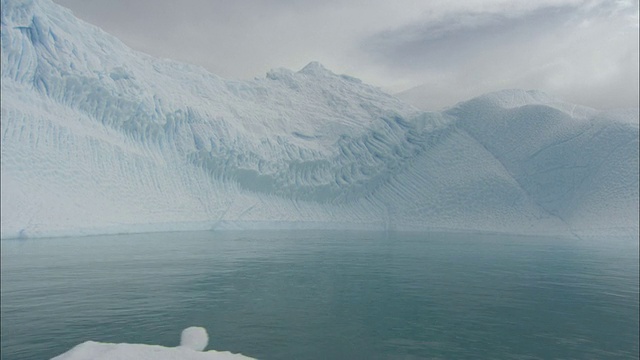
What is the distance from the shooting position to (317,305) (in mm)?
7523

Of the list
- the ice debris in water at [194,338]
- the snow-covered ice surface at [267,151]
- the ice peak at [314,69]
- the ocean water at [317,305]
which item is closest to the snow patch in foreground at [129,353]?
the ice debris in water at [194,338]

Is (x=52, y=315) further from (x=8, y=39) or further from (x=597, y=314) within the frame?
(x=8, y=39)

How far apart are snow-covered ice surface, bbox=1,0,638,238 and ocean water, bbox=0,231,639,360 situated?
6.37 metres

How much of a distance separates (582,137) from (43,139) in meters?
31.3

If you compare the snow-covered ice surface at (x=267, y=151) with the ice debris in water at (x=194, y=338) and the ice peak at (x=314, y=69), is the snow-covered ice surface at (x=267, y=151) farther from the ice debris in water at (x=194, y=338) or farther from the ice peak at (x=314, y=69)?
the ice debris in water at (x=194, y=338)

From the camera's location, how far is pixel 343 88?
38344 mm

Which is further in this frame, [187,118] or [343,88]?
[343,88]

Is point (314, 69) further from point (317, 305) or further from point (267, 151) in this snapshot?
point (317, 305)

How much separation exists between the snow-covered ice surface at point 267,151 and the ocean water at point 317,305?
637cm

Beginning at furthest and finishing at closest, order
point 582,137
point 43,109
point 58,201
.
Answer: point 582,137
point 43,109
point 58,201

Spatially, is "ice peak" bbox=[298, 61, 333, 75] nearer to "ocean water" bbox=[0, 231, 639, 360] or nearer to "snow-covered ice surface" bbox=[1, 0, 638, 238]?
"snow-covered ice surface" bbox=[1, 0, 638, 238]

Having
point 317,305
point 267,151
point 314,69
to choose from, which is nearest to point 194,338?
point 317,305

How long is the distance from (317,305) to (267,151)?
2157 cm

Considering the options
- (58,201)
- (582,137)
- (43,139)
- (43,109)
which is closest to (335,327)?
A: (58,201)
